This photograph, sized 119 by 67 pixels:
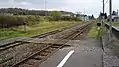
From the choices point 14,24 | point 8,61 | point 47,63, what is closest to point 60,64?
point 47,63

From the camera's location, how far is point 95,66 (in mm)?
9258

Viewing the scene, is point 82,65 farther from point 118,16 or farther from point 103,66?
point 118,16

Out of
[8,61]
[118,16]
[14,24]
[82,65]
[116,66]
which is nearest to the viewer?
[116,66]

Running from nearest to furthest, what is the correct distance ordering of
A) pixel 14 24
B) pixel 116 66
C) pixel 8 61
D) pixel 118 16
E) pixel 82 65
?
pixel 116 66, pixel 82 65, pixel 8 61, pixel 14 24, pixel 118 16

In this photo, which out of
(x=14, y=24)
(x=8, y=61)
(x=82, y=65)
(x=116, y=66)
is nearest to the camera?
(x=116, y=66)

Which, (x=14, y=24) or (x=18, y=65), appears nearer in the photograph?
(x=18, y=65)

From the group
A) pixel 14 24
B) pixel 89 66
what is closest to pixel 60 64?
pixel 89 66

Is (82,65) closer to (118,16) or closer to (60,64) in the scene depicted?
(60,64)

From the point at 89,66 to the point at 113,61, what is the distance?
1.25 m

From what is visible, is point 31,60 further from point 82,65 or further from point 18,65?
point 82,65

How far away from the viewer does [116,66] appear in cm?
870

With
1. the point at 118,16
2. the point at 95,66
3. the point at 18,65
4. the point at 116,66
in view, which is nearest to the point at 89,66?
the point at 95,66

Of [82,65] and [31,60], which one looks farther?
[31,60]

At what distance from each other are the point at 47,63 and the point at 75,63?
4.17 ft
